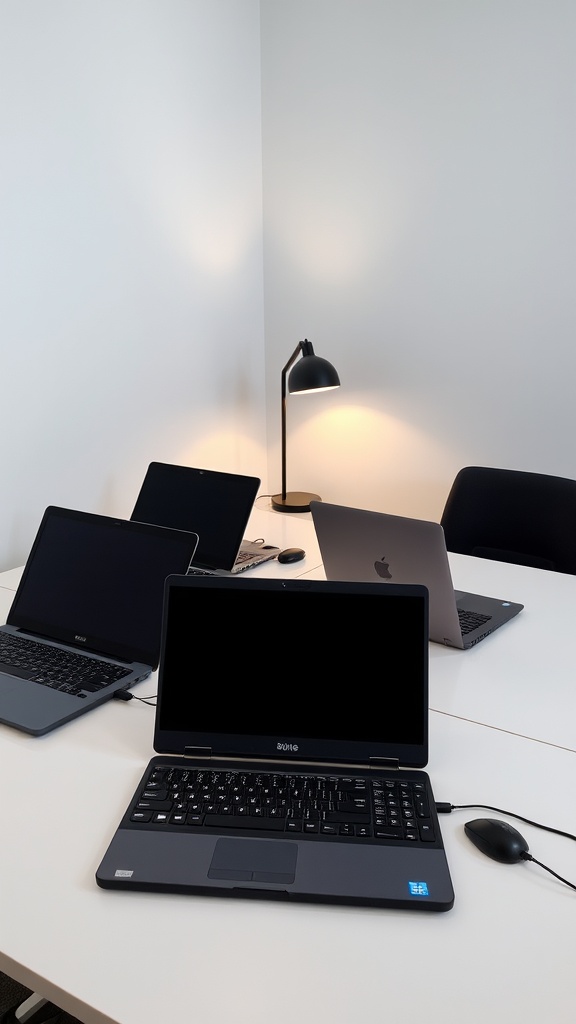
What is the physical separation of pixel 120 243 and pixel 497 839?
84.4 inches

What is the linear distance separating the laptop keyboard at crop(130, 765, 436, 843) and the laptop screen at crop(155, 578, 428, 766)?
0.16 feet

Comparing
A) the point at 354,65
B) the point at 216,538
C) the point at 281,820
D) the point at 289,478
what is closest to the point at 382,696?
the point at 281,820

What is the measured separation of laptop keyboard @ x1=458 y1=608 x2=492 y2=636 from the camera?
5.63 feet

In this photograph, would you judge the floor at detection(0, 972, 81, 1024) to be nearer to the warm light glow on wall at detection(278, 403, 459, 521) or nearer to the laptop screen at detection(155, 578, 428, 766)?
the laptop screen at detection(155, 578, 428, 766)

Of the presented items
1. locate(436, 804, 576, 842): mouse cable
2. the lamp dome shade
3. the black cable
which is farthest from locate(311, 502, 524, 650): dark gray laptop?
the lamp dome shade

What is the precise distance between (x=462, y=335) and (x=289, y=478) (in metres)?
0.98

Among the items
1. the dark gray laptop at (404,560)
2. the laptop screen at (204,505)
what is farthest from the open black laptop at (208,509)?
the dark gray laptop at (404,560)

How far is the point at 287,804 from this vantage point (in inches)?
44.1

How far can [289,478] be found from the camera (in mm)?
3473

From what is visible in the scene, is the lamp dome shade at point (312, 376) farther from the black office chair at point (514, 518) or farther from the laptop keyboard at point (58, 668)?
the laptop keyboard at point (58, 668)

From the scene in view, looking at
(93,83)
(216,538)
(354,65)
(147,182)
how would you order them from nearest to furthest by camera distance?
(216,538), (93,83), (147,182), (354,65)

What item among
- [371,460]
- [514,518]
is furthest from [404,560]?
→ [371,460]

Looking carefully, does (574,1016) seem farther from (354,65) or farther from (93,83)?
(354,65)

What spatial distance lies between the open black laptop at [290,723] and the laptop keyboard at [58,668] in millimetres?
287
